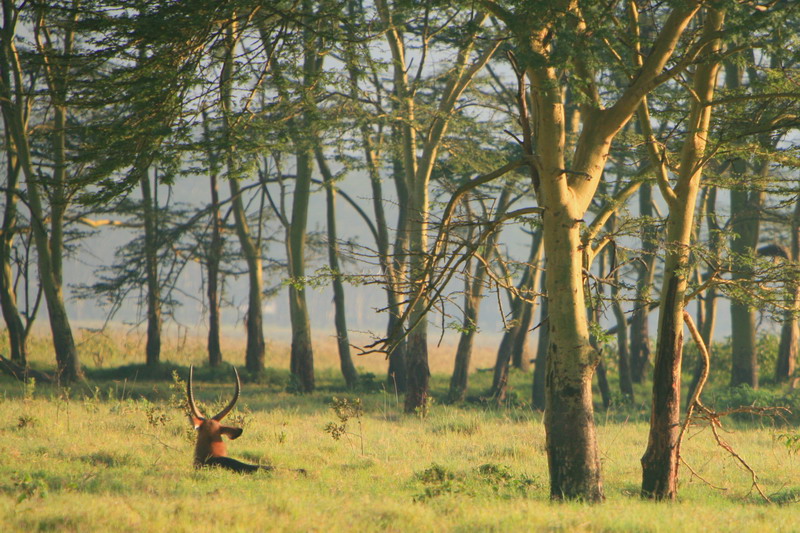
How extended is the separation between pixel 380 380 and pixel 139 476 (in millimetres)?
15701

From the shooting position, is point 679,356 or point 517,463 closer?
point 679,356

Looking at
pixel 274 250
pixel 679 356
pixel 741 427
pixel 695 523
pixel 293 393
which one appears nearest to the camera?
pixel 695 523

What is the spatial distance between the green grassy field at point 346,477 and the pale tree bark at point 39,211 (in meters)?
2.45

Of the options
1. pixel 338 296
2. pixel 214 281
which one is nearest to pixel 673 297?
pixel 338 296

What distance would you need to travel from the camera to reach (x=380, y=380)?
946 inches

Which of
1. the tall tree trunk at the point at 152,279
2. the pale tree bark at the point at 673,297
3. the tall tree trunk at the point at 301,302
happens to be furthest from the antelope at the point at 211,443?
the tall tree trunk at the point at 152,279

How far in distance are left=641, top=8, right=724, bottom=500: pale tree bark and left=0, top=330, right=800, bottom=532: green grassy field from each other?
20.8 inches

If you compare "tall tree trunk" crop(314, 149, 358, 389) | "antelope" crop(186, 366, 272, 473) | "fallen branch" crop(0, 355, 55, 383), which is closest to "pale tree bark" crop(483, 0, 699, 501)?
"antelope" crop(186, 366, 272, 473)

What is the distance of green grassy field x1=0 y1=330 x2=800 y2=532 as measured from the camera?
21.7 feet

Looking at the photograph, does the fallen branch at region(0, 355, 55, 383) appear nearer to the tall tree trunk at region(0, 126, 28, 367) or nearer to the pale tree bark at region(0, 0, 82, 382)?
the pale tree bark at region(0, 0, 82, 382)

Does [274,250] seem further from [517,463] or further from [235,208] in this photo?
[517,463]

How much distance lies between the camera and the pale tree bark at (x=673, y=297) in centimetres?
881

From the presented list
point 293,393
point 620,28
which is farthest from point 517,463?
point 293,393

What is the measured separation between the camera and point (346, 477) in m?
9.28
